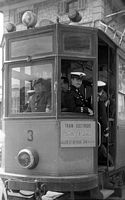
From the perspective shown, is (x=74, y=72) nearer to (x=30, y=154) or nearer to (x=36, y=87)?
(x=36, y=87)

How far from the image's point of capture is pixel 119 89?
6309 millimetres

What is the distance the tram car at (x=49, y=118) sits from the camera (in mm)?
4773

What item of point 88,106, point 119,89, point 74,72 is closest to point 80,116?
point 88,106

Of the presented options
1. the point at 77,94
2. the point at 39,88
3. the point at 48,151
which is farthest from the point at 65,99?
the point at 48,151

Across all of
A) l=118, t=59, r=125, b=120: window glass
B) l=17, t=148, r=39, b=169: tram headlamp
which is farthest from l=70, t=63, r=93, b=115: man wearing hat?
l=118, t=59, r=125, b=120: window glass

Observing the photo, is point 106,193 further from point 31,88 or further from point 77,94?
point 31,88

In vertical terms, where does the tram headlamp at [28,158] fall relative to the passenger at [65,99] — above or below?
below

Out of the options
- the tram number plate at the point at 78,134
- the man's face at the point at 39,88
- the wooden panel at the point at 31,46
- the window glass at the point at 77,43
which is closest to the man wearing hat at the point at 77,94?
the tram number plate at the point at 78,134

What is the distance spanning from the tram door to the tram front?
0.59 metres

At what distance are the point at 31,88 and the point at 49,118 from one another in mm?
616

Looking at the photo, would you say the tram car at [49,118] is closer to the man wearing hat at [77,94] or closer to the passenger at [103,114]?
the man wearing hat at [77,94]

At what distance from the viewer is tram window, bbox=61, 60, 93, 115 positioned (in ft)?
16.5

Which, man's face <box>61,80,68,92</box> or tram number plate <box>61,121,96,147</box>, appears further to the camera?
man's face <box>61,80,68,92</box>

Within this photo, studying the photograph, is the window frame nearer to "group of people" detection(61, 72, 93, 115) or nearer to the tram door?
"group of people" detection(61, 72, 93, 115)
